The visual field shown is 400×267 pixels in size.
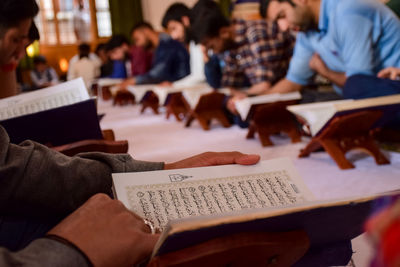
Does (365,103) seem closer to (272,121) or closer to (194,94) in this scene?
(272,121)

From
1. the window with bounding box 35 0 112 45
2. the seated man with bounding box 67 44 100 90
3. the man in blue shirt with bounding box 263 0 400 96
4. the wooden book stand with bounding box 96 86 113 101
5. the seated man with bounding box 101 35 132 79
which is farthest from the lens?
the window with bounding box 35 0 112 45

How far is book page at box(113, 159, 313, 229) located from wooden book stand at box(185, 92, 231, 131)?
2290 millimetres

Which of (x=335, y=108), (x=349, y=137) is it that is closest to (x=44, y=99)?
(x=335, y=108)

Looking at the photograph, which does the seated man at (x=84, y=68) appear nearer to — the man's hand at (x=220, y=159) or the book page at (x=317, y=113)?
the book page at (x=317, y=113)

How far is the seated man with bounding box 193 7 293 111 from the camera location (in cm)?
298

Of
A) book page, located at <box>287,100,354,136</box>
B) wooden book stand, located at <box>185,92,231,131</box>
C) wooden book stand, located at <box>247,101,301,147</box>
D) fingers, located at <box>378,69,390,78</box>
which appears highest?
fingers, located at <box>378,69,390,78</box>

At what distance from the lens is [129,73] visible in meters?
7.15

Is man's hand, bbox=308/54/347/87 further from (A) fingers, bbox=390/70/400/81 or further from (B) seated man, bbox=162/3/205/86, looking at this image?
(B) seated man, bbox=162/3/205/86

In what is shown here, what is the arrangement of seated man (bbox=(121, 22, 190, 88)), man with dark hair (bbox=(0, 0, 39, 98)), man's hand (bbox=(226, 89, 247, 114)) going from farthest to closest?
seated man (bbox=(121, 22, 190, 88))
man's hand (bbox=(226, 89, 247, 114))
man with dark hair (bbox=(0, 0, 39, 98))

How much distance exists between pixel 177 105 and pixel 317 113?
199 centimetres

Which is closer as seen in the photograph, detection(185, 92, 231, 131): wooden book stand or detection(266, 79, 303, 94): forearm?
detection(266, 79, 303, 94): forearm

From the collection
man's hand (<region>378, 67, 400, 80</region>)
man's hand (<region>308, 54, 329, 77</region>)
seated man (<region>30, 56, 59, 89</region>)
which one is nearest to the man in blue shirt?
man's hand (<region>308, 54, 329, 77</region>)

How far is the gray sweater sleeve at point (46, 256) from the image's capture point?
1.61 feet

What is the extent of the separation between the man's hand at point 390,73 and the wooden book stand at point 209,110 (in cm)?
122
